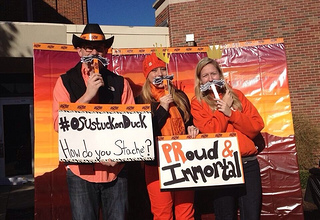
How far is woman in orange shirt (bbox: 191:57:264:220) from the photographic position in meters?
2.55

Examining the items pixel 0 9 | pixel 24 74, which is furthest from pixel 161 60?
pixel 0 9

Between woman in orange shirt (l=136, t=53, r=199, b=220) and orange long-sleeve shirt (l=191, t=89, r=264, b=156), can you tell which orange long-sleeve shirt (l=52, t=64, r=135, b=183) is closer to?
woman in orange shirt (l=136, t=53, r=199, b=220)

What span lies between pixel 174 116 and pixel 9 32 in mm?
6760

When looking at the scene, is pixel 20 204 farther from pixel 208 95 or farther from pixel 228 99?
pixel 228 99

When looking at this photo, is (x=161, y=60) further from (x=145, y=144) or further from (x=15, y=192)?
(x=15, y=192)

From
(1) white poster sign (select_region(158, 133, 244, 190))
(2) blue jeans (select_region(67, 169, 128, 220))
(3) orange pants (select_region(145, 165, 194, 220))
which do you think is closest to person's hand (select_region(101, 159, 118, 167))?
(2) blue jeans (select_region(67, 169, 128, 220))

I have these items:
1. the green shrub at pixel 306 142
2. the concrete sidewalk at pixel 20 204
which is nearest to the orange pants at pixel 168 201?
the concrete sidewalk at pixel 20 204

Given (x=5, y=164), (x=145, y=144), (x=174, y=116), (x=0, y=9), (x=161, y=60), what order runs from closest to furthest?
1. (x=145, y=144)
2. (x=174, y=116)
3. (x=161, y=60)
4. (x=5, y=164)
5. (x=0, y=9)

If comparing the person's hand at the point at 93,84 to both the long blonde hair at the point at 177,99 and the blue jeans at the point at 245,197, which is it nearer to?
the long blonde hair at the point at 177,99

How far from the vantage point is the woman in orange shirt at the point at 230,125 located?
2.55m

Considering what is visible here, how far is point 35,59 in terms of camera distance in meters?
3.64

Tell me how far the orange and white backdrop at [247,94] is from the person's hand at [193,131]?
1.44 metres

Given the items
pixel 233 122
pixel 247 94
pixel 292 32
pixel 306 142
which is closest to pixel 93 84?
pixel 233 122

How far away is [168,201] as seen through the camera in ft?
8.68
